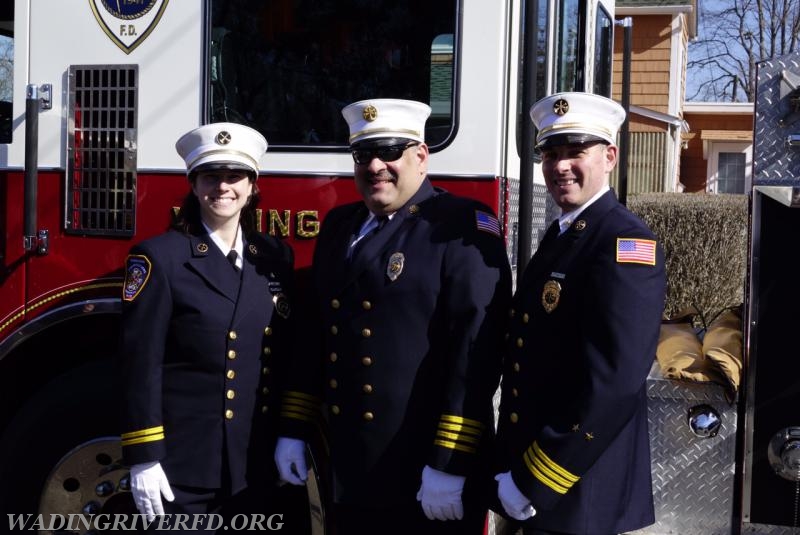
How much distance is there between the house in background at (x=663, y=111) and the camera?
14953mm

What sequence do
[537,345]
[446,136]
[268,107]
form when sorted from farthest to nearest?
1. [268,107]
2. [446,136]
3. [537,345]

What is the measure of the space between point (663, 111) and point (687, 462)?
13727 mm

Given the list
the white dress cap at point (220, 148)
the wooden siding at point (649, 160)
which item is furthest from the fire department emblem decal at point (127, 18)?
the wooden siding at point (649, 160)

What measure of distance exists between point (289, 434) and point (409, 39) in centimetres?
129

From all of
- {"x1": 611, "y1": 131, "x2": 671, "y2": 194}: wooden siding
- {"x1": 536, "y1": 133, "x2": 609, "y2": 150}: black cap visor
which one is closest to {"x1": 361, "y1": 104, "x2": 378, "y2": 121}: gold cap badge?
{"x1": 536, "y1": 133, "x2": 609, "y2": 150}: black cap visor

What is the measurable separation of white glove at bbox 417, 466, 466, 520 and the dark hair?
96 cm

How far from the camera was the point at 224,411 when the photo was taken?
2686mm

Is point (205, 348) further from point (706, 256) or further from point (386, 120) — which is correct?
point (706, 256)

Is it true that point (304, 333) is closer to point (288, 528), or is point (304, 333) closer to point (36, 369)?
point (288, 528)

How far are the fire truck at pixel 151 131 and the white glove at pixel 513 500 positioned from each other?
88 centimetres

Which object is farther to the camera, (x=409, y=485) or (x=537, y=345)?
(x=409, y=485)

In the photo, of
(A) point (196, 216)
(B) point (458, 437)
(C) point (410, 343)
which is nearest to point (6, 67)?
(A) point (196, 216)

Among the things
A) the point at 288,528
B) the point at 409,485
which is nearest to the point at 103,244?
the point at 288,528

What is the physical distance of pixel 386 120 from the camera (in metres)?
2.54
